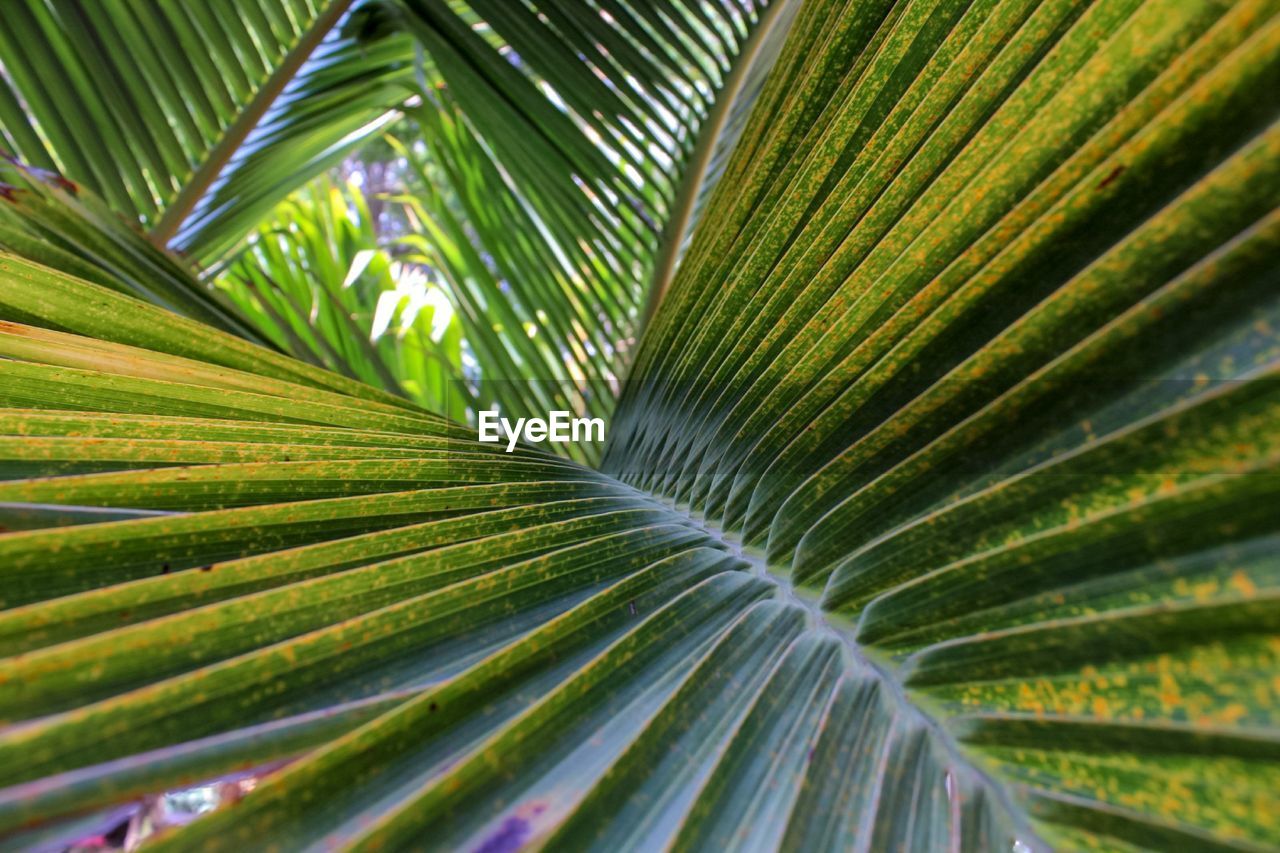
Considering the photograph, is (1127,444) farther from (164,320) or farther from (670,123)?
(670,123)

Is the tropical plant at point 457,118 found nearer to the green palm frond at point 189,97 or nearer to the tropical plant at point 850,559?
the green palm frond at point 189,97

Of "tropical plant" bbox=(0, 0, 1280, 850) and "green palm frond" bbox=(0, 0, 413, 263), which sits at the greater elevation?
"green palm frond" bbox=(0, 0, 413, 263)

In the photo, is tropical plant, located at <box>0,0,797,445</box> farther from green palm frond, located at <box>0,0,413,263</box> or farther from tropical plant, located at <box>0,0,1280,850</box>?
tropical plant, located at <box>0,0,1280,850</box>

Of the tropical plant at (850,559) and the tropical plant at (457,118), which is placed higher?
the tropical plant at (457,118)

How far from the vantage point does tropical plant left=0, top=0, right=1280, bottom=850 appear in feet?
0.61

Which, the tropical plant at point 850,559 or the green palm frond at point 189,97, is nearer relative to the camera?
the tropical plant at point 850,559

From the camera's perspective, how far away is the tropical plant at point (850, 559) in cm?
19

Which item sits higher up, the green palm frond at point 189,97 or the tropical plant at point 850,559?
the green palm frond at point 189,97

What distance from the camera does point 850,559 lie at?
0.30 meters

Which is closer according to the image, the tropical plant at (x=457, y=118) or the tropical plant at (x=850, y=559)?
the tropical plant at (x=850, y=559)

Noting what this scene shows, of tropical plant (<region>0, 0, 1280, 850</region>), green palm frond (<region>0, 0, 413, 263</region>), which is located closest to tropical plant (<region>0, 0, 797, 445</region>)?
green palm frond (<region>0, 0, 413, 263</region>)

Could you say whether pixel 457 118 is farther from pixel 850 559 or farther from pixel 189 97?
pixel 850 559

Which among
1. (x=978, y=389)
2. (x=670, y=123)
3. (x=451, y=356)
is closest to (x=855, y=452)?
(x=978, y=389)

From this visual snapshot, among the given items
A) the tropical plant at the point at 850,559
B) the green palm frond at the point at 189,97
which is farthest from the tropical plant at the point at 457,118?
the tropical plant at the point at 850,559
